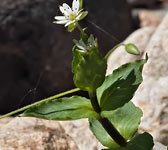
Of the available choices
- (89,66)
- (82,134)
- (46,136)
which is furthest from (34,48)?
(89,66)

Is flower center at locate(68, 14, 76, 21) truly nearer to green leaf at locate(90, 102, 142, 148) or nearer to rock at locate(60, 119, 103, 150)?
green leaf at locate(90, 102, 142, 148)

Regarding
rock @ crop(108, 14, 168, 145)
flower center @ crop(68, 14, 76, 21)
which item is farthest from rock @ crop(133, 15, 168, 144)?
flower center @ crop(68, 14, 76, 21)

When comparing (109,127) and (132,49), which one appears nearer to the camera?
(109,127)

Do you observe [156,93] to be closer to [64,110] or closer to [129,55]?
[129,55]

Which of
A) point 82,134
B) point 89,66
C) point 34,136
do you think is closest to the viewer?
point 89,66

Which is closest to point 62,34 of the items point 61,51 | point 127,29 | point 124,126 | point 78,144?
point 61,51

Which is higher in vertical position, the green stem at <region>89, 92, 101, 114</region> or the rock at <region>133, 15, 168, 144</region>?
the green stem at <region>89, 92, 101, 114</region>

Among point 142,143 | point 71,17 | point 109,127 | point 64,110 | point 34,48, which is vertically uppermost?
point 71,17
